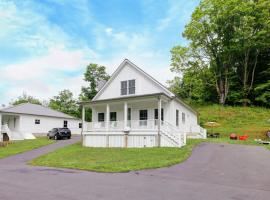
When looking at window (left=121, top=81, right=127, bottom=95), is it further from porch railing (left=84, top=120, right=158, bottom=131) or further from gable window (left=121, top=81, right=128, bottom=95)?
porch railing (left=84, top=120, right=158, bottom=131)

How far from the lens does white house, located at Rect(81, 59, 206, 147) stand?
Answer: 1956 centimetres

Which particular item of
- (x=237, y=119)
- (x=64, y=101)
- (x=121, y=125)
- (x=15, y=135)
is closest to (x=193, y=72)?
(x=237, y=119)

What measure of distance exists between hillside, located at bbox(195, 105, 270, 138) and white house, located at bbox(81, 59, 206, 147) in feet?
19.6

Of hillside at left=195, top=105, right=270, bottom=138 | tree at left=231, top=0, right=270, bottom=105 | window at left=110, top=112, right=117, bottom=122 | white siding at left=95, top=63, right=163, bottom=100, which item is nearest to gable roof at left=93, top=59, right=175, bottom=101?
white siding at left=95, top=63, right=163, bottom=100

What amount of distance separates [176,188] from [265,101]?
36338 millimetres

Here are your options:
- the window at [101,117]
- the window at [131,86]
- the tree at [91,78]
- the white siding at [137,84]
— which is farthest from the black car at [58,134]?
the tree at [91,78]

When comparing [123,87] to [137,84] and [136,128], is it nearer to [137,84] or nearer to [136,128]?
[137,84]

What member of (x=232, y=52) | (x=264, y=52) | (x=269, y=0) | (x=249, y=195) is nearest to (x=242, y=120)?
(x=232, y=52)

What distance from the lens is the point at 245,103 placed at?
40.8m

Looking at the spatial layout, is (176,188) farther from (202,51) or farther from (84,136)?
(202,51)

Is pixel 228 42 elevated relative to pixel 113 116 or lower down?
elevated

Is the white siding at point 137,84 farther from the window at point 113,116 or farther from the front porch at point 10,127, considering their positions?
the front porch at point 10,127

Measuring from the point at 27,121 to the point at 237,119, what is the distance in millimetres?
28674

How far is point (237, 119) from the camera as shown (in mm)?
35469
